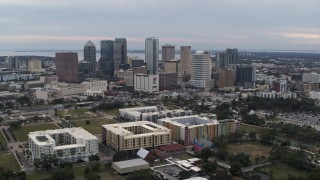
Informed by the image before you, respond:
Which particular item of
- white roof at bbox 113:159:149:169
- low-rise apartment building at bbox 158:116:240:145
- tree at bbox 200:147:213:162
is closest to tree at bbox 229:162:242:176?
tree at bbox 200:147:213:162

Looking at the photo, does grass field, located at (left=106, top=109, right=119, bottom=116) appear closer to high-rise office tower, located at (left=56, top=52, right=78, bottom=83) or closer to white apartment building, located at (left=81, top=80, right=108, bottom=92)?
white apartment building, located at (left=81, top=80, right=108, bottom=92)

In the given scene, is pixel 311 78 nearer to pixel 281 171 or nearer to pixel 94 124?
pixel 94 124

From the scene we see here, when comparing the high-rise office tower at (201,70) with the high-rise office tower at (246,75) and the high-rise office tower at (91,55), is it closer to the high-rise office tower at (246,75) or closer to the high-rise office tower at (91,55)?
the high-rise office tower at (246,75)

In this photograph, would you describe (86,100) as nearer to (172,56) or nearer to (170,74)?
(170,74)

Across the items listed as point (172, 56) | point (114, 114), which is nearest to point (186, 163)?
point (114, 114)

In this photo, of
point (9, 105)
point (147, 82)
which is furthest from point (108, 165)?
point (147, 82)
